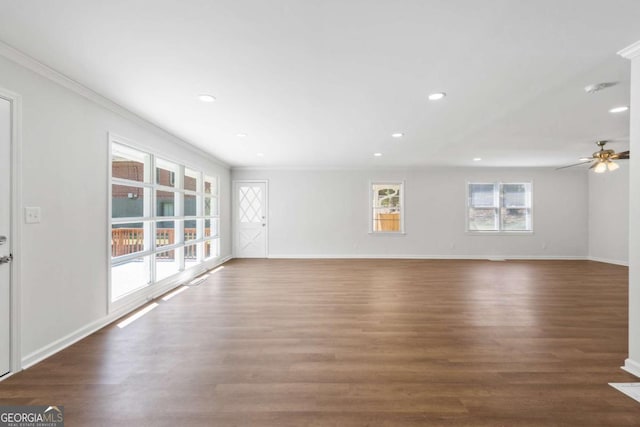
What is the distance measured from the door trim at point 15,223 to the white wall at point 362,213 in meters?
5.54

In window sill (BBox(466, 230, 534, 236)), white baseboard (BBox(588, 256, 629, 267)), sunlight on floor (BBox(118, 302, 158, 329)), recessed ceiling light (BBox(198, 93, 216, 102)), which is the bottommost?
sunlight on floor (BBox(118, 302, 158, 329))

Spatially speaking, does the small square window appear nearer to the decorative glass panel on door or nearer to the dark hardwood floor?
the decorative glass panel on door

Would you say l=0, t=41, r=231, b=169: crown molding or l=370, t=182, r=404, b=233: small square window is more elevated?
l=0, t=41, r=231, b=169: crown molding

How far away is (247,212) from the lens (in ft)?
25.5

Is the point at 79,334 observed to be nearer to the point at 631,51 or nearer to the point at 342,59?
the point at 342,59

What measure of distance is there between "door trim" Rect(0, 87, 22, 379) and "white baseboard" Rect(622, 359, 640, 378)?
471 centimetres

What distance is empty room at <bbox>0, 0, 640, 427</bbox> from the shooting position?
176cm

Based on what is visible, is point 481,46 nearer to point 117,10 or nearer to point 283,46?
point 283,46

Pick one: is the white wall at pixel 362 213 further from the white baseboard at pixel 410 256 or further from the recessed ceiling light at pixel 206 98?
the recessed ceiling light at pixel 206 98

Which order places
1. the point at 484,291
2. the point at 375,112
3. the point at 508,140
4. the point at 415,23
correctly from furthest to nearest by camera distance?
1. the point at 508,140
2. the point at 484,291
3. the point at 375,112
4. the point at 415,23

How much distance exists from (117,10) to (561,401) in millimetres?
3774

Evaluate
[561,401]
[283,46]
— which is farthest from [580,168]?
[283,46]

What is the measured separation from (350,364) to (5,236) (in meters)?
2.83

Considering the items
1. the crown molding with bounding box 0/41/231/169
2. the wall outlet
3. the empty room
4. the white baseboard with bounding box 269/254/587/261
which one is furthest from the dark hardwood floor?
the white baseboard with bounding box 269/254/587/261
